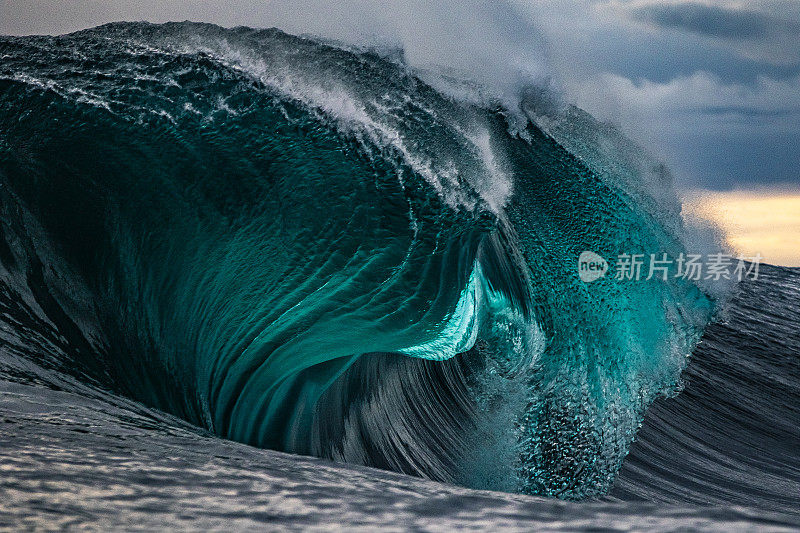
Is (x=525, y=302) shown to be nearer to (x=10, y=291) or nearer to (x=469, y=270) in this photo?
(x=469, y=270)

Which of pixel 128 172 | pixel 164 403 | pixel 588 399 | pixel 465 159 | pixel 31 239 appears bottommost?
pixel 164 403

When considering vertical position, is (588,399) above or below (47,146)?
below

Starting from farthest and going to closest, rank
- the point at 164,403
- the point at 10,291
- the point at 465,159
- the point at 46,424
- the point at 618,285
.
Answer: the point at 618,285
the point at 465,159
the point at 164,403
the point at 10,291
the point at 46,424

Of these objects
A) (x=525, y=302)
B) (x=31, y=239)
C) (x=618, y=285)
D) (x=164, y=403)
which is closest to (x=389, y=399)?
(x=525, y=302)

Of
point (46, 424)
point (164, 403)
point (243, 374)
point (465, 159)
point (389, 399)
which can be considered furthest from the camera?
point (389, 399)

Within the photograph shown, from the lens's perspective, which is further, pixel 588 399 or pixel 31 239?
pixel 588 399

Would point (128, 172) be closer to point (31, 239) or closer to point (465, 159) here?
point (31, 239)
